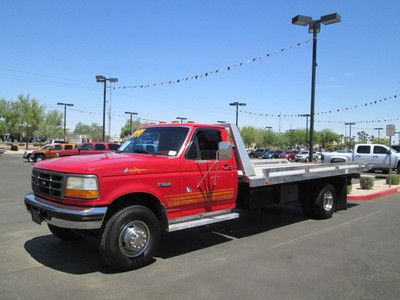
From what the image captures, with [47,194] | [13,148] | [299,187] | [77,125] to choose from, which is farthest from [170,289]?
[77,125]

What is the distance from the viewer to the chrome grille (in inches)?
214

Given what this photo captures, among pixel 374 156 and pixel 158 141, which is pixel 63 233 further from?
pixel 374 156

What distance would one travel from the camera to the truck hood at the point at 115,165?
533cm

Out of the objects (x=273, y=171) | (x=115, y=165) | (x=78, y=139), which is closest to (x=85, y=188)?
(x=115, y=165)

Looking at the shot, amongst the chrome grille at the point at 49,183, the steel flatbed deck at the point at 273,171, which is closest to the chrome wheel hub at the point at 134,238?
the chrome grille at the point at 49,183

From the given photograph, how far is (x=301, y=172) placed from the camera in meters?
8.66

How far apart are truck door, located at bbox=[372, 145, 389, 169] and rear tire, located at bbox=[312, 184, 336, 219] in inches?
675

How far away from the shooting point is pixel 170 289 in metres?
4.86

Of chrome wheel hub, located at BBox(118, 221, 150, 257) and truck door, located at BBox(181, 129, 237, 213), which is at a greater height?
truck door, located at BBox(181, 129, 237, 213)

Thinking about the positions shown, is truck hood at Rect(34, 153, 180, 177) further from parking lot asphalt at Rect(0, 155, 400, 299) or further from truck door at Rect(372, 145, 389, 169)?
truck door at Rect(372, 145, 389, 169)

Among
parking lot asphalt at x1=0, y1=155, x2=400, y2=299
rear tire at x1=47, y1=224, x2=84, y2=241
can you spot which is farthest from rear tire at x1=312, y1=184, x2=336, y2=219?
rear tire at x1=47, y1=224, x2=84, y2=241

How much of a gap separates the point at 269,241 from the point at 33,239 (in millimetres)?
4106

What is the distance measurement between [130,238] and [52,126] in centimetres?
8740

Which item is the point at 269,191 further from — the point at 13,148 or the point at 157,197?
the point at 13,148
